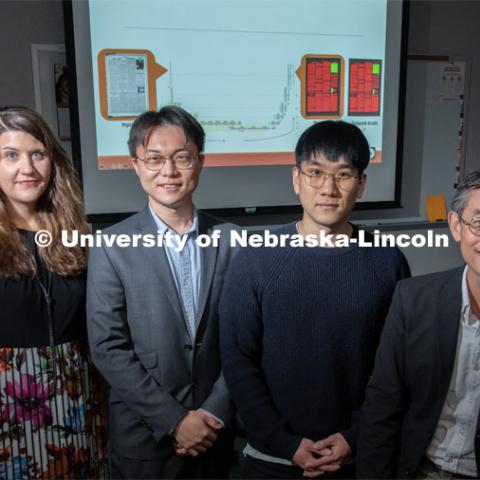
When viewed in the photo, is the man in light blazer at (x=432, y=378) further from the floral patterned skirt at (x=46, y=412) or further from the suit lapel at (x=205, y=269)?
the floral patterned skirt at (x=46, y=412)

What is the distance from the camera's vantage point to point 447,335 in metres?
1.12

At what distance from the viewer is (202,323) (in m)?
1.33

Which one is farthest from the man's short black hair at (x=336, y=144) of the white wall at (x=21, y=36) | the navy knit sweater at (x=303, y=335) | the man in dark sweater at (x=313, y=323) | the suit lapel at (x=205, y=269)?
the white wall at (x=21, y=36)

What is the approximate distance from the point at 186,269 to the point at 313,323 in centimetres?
39

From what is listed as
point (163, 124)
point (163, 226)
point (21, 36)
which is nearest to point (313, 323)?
point (163, 226)

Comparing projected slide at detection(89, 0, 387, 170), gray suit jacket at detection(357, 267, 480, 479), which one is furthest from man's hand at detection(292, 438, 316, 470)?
→ projected slide at detection(89, 0, 387, 170)

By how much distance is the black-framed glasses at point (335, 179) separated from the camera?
122 cm

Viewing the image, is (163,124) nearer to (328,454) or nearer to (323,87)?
(328,454)

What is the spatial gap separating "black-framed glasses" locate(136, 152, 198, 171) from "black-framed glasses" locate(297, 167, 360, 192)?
33 centimetres

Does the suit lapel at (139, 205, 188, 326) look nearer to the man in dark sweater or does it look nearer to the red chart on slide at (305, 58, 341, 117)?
the man in dark sweater

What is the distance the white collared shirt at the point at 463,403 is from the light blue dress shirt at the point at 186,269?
677 millimetres

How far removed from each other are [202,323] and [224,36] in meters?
1.52

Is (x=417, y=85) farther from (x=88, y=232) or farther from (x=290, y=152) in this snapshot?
(x=88, y=232)

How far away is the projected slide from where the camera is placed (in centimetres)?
218
